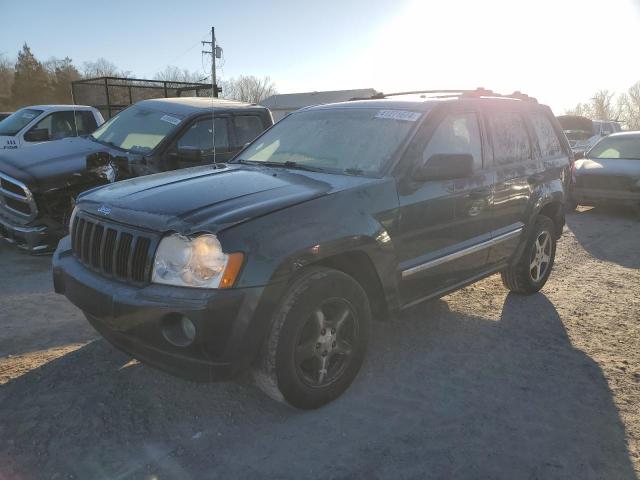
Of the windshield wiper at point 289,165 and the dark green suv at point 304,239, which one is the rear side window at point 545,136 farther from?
the windshield wiper at point 289,165

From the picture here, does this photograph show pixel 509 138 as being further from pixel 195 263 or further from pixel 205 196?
pixel 195 263

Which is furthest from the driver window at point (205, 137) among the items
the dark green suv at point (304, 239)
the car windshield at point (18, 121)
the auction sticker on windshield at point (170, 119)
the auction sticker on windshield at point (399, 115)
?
the car windshield at point (18, 121)

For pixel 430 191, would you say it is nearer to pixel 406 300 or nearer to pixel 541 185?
pixel 406 300

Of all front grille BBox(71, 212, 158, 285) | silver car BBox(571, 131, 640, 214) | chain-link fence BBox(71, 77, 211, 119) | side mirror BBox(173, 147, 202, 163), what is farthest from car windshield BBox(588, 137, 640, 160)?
chain-link fence BBox(71, 77, 211, 119)

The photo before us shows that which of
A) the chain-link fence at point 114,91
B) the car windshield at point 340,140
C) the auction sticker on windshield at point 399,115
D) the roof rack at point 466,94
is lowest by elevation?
the car windshield at point 340,140

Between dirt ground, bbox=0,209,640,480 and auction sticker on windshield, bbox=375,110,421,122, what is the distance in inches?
67.3

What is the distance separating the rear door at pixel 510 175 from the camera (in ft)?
13.3

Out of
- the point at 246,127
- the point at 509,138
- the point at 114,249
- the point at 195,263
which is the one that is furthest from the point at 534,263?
the point at 246,127

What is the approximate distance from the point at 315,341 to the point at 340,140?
1.57m

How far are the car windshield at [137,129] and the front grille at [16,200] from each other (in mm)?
1303

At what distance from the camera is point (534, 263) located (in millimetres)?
4871

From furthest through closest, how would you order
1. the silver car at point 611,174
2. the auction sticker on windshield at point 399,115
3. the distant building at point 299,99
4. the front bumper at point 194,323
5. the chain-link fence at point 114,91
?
the distant building at point 299,99, the chain-link fence at point 114,91, the silver car at point 611,174, the auction sticker on windshield at point 399,115, the front bumper at point 194,323

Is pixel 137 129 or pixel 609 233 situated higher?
pixel 137 129

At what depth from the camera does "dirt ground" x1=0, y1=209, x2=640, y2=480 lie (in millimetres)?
2461
